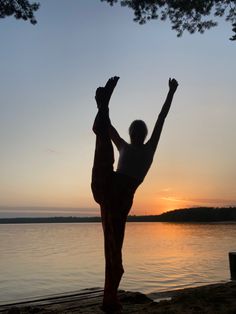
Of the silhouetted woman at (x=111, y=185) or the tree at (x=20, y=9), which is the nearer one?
the silhouetted woman at (x=111, y=185)

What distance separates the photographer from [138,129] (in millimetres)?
5336

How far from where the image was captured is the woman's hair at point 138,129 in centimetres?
532

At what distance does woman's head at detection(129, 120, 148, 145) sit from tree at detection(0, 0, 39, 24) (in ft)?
16.7

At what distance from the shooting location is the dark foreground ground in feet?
19.8

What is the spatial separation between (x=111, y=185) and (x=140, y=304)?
113 inches

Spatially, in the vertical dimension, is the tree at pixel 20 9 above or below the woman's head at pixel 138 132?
above

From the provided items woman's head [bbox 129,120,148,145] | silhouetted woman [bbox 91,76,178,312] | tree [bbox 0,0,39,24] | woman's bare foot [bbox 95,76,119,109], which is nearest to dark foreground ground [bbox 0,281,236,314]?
silhouetted woman [bbox 91,76,178,312]

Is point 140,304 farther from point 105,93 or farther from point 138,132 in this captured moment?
point 105,93

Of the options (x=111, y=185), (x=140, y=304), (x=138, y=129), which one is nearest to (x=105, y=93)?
(x=138, y=129)

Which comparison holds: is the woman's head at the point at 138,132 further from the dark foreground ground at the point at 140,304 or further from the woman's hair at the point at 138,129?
the dark foreground ground at the point at 140,304

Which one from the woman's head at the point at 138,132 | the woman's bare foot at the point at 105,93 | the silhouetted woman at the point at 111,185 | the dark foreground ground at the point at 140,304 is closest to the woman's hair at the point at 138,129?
the woman's head at the point at 138,132

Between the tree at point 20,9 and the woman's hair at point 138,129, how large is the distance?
5065mm

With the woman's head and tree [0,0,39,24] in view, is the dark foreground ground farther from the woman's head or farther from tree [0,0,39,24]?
tree [0,0,39,24]

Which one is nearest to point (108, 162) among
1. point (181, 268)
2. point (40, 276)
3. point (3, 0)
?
point (3, 0)
